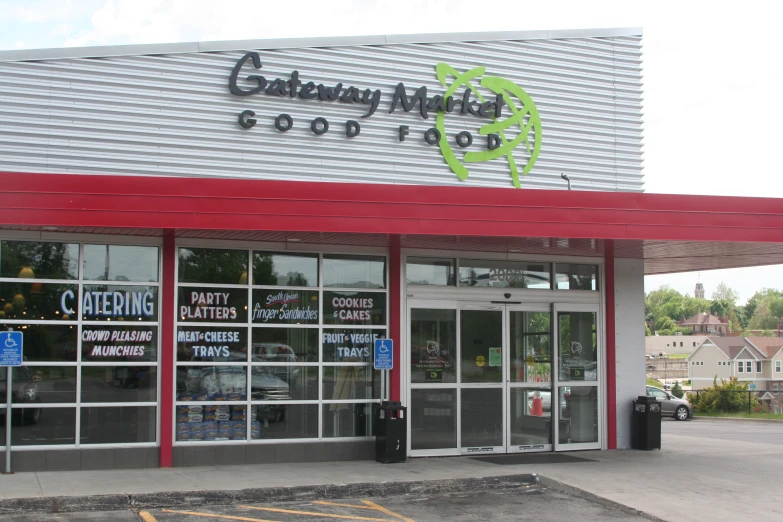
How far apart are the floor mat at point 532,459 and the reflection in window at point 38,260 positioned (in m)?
7.00

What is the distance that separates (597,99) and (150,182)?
8936 mm

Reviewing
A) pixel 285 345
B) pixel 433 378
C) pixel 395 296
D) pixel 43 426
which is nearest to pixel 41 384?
pixel 43 426

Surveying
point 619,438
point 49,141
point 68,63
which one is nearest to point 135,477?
point 49,141

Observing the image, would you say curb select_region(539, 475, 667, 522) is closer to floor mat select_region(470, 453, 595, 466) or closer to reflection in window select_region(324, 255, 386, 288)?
floor mat select_region(470, 453, 595, 466)

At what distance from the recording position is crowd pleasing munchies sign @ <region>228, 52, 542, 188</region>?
14391mm

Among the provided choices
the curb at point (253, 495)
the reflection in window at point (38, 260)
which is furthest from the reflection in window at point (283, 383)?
the reflection in window at point (38, 260)

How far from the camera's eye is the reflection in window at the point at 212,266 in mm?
13039

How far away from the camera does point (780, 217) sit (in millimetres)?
13359

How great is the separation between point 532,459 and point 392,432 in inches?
99.1

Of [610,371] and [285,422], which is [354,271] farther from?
[610,371]

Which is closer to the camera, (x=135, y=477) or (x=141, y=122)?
(x=135, y=477)

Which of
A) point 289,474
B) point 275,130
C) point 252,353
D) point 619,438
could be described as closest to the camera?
point 289,474

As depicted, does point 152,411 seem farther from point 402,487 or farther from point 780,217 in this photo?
point 780,217

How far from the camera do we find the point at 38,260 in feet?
40.4
